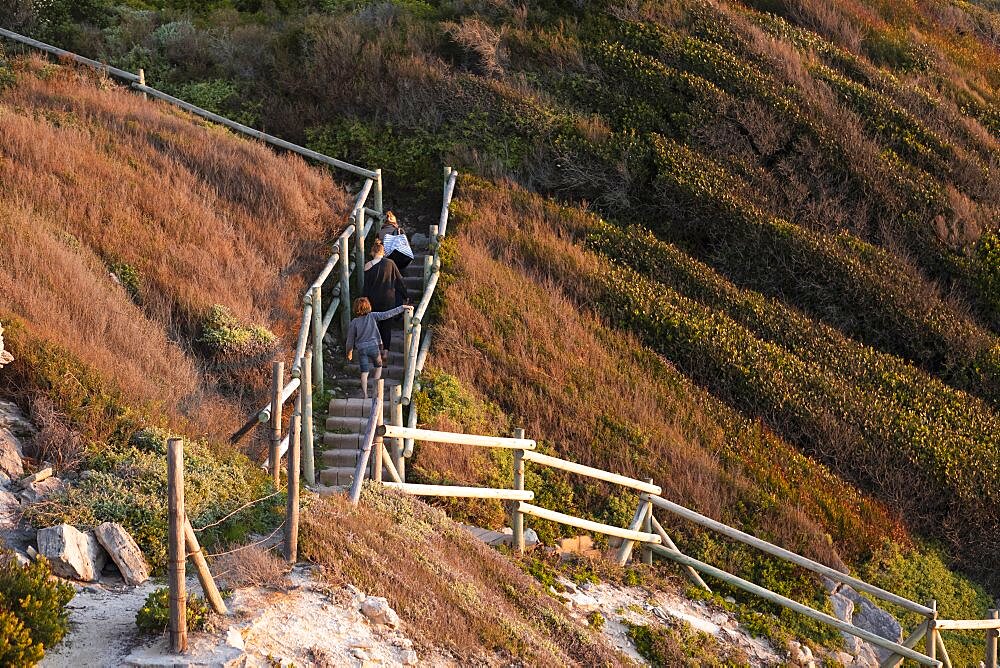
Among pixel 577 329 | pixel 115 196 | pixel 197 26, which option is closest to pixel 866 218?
pixel 577 329

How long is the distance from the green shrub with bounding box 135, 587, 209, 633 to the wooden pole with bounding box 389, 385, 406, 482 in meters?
3.52

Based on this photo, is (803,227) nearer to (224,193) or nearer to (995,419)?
(995,419)

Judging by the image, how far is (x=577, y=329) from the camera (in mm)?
14812

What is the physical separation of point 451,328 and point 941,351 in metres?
7.98

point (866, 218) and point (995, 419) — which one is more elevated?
point (866, 218)

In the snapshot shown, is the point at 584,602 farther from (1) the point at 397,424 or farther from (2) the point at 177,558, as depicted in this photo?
(2) the point at 177,558

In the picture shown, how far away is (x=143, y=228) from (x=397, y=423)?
5880mm

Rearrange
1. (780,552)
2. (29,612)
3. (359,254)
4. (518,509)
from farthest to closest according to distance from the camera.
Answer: (359,254) → (780,552) → (518,509) → (29,612)

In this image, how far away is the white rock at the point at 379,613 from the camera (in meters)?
7.37

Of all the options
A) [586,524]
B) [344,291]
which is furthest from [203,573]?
[344,291]

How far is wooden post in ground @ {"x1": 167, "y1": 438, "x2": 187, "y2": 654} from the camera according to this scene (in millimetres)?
6156

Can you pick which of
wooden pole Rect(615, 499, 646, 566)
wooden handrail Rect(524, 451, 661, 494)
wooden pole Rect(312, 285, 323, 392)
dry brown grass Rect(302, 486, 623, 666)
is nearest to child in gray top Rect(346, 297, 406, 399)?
wooden pole Rect(312, 285, 323, 392)

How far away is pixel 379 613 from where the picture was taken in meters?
7.36

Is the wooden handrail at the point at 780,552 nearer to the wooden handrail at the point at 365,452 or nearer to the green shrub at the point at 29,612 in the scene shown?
the wooden handrail at the point at 365,452
